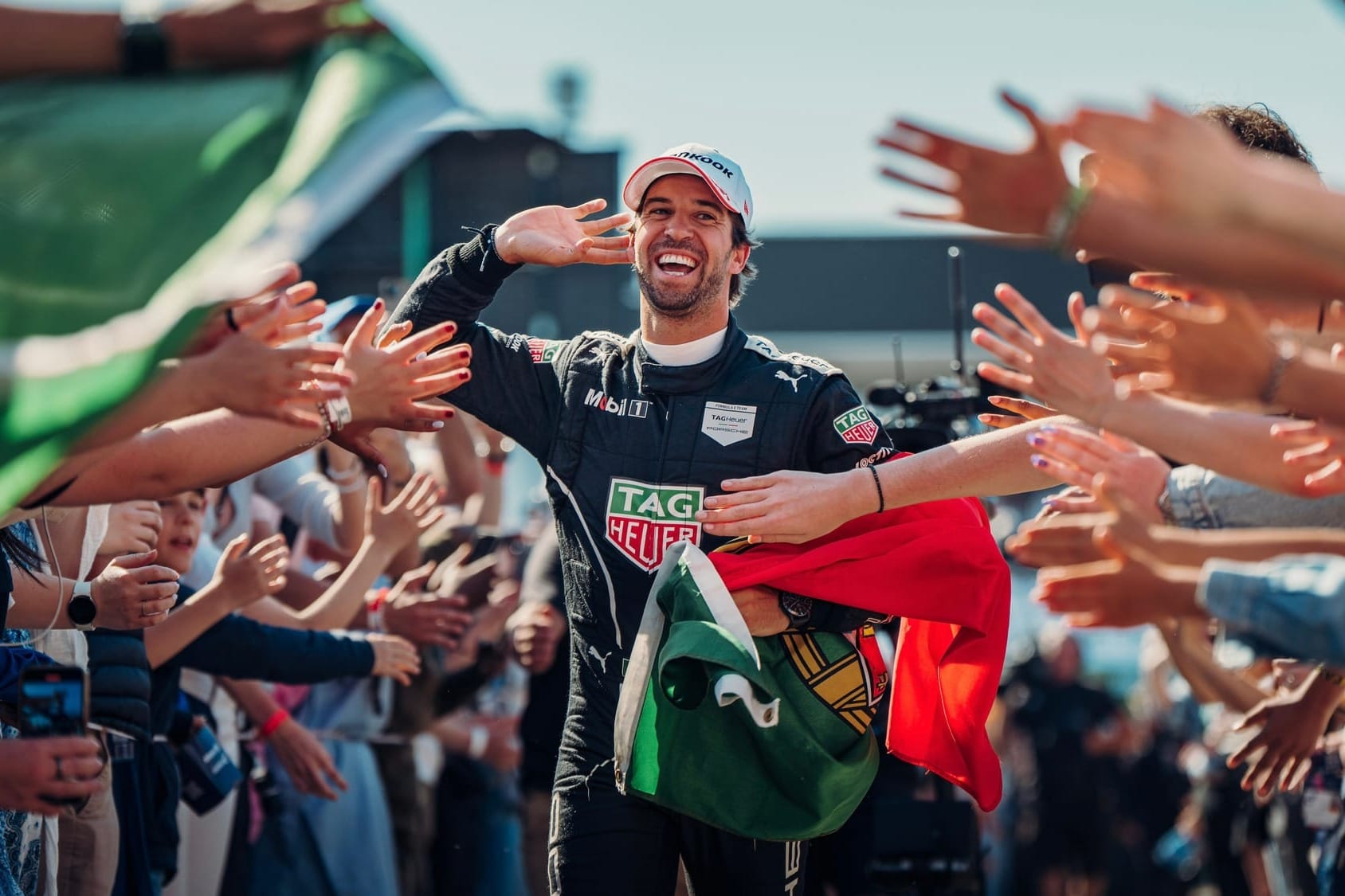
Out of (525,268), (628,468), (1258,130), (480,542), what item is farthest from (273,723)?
(525,268)

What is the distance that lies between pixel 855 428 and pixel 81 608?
2030mm

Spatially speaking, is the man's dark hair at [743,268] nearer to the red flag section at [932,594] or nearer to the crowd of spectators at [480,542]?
the crowd of spectators at [480,542]

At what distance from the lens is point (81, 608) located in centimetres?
401

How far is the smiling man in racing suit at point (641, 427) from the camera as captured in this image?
4207 mm

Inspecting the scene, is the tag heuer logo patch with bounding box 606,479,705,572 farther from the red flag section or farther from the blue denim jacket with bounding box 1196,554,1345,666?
the blue denim jacket with bounding box 1196,554,1345,666

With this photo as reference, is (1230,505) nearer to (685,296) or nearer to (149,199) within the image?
(685,296)

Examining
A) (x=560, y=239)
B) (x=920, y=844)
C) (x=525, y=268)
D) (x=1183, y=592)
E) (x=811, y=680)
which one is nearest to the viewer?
(x=1183, y=592)

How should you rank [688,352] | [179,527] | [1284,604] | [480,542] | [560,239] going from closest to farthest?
[1284,604]
[688,352]
[560,239]
[179,527]
[480,542]

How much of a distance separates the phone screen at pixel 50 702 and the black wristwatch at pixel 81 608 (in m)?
0.69

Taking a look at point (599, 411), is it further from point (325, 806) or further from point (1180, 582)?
point (325, 806)

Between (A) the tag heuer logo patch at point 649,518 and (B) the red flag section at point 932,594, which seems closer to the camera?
(B) the red flag section at point 932,594

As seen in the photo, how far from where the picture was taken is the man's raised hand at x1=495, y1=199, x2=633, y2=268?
4.59 meters

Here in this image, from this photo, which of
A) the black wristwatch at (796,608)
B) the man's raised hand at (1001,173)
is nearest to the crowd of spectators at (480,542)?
the man's raised hand at (1001,173)

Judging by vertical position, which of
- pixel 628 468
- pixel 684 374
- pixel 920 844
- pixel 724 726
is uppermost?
pixel 684 374
